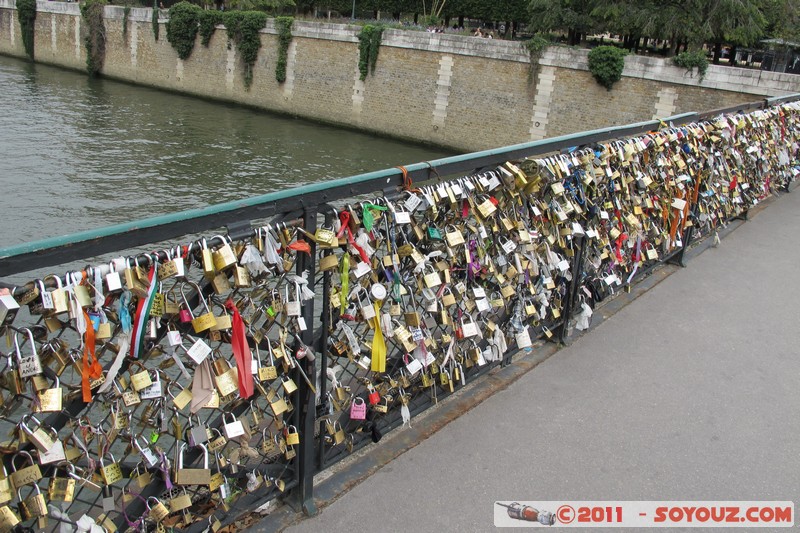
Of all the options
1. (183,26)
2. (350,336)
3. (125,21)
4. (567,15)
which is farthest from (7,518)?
(125,21)

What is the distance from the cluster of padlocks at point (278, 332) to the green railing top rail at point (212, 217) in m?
0.06

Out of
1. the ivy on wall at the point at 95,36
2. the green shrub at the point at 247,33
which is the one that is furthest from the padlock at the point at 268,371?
the ivy on wall at the point at 95,36

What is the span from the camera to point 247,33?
1147 inches

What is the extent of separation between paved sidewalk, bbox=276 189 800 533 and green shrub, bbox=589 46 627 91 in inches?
652

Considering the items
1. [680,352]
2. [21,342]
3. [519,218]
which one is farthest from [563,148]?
[21,342]

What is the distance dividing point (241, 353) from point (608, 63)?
20.0m

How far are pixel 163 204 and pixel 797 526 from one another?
13.5 meters

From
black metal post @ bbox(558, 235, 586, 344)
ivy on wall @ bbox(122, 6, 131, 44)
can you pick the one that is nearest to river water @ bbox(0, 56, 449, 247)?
ivy on wall @ bbox(122, 6, 131, 44)

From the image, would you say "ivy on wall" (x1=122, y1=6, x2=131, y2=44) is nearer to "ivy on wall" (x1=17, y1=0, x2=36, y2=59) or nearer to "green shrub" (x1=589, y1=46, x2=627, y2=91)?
"ivy on wall" (x1=17, y1=0, x2=36, y2=59)

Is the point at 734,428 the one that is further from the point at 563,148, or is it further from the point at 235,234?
the point at 235,234

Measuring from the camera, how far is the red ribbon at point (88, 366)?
184 cm

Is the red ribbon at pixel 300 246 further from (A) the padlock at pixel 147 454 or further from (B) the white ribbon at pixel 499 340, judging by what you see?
(B) the white ribbon at pixel 499 340

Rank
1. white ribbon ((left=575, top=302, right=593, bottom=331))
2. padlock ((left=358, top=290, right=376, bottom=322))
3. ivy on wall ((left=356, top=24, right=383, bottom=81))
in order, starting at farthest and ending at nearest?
ivy on wall ((left=356, top=24, right=383, bottom=81))
white ribbon ((left=575, top=302, right=593, bottom=331))
padlock ((left=358, top=290, right=376, bottom=322))

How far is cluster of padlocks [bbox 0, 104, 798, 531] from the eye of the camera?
1.89 metres
